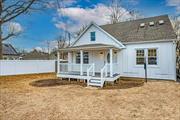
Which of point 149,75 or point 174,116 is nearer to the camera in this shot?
point 174,116

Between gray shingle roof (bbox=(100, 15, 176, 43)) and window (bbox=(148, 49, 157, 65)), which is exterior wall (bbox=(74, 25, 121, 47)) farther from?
window (bbox=(148, 49, 157, 65))

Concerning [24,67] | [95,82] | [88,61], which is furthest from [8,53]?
[95,82]

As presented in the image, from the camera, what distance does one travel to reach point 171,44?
14.8 metres

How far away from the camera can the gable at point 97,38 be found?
17.5 m

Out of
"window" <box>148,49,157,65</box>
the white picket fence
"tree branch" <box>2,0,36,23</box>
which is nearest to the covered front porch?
"window" <box>148,49,157,65</box>

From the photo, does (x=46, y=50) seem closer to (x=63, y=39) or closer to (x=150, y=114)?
(x=63, y=39)

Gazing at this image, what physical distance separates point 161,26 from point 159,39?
208cm

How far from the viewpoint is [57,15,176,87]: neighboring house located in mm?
A: 14750

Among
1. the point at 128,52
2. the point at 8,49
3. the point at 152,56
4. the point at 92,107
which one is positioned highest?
the point at 8,49

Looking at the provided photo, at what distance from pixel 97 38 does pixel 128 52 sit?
11.6 feet

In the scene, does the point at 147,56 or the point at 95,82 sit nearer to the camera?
the point at 95,82

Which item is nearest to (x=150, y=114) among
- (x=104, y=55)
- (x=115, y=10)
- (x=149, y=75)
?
(x=149, y=75)

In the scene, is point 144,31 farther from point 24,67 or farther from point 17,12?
point 24,67

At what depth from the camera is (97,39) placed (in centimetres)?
1848
